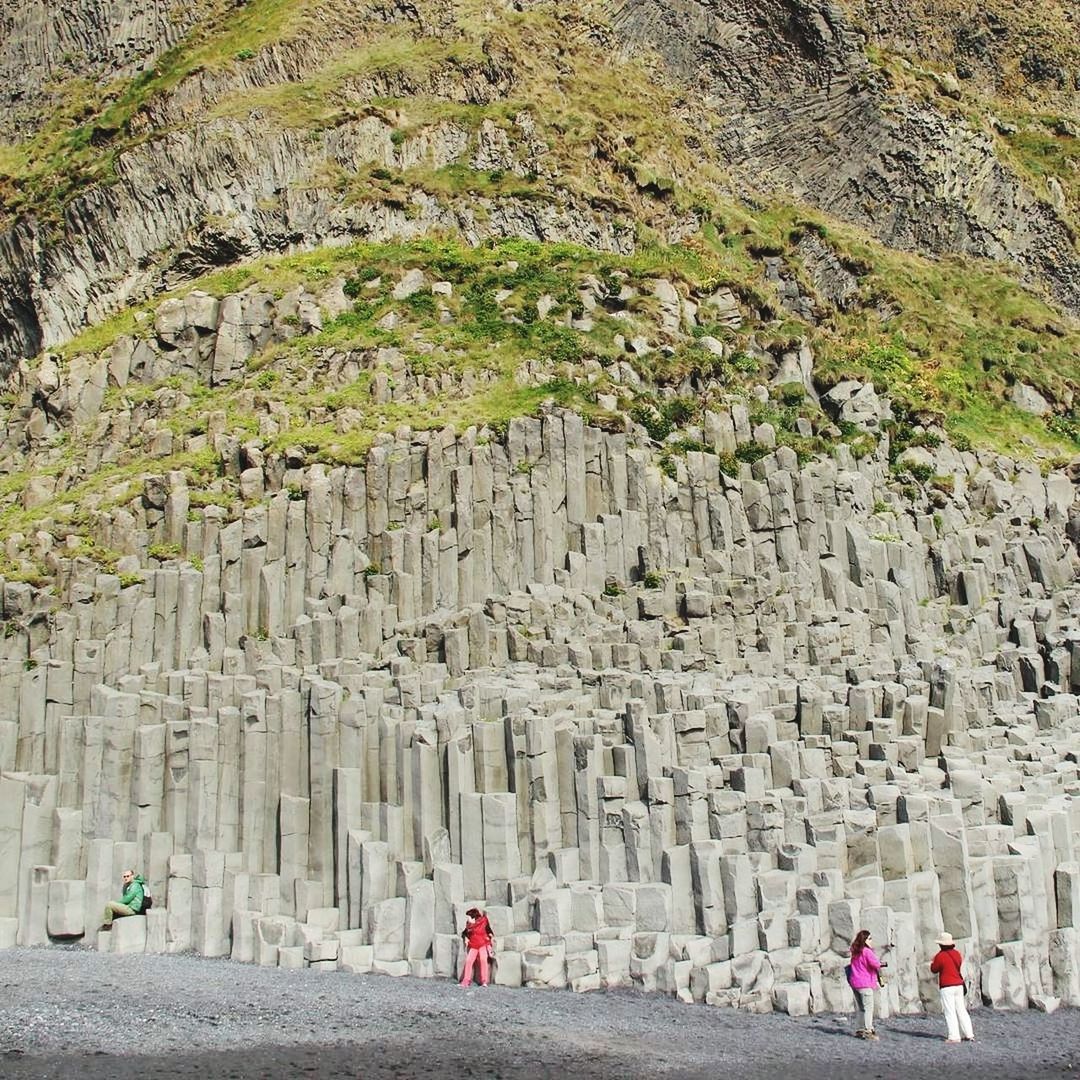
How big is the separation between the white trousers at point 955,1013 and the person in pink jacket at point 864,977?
2.39 ft

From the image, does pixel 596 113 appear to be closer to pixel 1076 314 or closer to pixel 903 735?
pixel 1076 314

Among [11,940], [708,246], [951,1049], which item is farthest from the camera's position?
[708,246]

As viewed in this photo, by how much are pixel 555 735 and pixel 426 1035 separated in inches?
204

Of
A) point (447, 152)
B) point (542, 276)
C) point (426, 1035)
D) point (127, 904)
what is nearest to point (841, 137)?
point (447, 152)

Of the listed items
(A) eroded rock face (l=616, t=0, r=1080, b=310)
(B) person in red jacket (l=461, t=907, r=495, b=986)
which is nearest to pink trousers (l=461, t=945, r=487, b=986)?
(B) person in red jacket (l=461, t=907, r=495, b=986)

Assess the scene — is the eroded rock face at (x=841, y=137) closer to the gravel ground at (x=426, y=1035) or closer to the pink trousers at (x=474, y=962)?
the gravel ground at (x=426, y=1035)

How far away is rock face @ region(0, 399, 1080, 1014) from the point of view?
15.4 metres

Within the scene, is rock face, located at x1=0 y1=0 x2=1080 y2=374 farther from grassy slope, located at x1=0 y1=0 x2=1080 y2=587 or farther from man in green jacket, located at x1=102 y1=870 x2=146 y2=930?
man in green jacket, located at x1=102 y1=870 x2=146 y2=930

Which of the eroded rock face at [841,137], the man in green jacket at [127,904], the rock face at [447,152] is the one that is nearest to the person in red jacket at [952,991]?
the man in green jacket at [127,904]

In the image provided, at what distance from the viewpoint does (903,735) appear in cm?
1961

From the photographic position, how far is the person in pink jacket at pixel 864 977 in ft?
44.3

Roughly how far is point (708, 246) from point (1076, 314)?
1601 centimetres

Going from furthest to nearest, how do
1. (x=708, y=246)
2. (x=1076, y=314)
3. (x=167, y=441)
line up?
(x=1076, y=314), (x=708, y=246), (x=167, y=441)

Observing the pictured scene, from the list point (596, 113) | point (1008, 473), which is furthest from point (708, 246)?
point (1008, 473)
